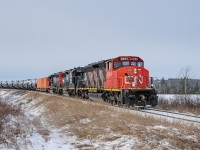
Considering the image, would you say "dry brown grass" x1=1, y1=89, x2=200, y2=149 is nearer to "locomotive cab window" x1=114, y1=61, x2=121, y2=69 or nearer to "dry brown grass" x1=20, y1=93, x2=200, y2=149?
"dry brown grass" x1=20, y1=93, x2=200, y2=149

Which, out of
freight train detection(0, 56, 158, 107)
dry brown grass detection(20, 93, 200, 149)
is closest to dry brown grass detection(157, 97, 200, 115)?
freight train detection(0, 56, 158, 107)

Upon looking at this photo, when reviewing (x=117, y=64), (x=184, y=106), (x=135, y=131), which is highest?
(x=117, y=64)

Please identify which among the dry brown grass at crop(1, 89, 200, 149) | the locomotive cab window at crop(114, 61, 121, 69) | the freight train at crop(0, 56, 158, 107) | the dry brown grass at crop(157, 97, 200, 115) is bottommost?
the dry brown grass at crop(1, 89, 200, 149)

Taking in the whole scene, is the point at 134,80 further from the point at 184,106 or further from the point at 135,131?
the point at 135,131

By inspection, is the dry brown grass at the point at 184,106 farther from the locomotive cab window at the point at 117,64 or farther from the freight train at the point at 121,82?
the locomotive cab window at the point at 117,64

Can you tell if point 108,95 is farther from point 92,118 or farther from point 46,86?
point 46,86

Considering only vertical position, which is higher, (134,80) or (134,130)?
(134,80)

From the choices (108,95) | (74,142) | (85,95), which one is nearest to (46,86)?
(85,95)

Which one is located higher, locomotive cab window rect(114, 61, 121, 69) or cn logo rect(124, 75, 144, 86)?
locomotive cab window rect(114, 61, 121, 69)

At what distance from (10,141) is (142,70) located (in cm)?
1236

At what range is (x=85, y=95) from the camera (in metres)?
31.9

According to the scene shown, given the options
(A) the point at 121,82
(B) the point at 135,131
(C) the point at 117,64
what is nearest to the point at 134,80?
(A) the point at 121,82

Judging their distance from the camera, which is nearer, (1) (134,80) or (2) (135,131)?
(2) (135,131)

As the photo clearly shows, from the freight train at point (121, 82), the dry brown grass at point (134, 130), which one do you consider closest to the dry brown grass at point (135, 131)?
the dry brown grass at point (134, 130)
